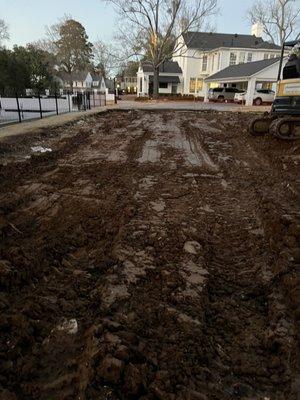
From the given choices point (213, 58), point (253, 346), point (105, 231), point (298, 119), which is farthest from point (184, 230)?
point (213, 58)

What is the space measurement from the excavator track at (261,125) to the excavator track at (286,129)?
1183 mm

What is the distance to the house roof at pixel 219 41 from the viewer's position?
160 feet

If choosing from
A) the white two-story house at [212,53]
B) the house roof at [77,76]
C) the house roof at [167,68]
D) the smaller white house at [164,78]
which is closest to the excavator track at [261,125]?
the white two-story house at [212,53]

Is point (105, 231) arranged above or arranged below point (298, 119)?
below

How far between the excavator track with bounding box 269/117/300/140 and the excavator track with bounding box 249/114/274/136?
1183 millimetres

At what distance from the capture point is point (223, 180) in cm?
725

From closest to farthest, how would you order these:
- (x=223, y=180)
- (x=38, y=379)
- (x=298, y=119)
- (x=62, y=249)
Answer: (x=38, y=379) → (x=62, y=249) → (x=223, y=180) → (x=298, y=119)

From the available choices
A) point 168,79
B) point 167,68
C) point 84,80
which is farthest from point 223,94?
point 84,80

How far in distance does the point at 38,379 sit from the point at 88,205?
3.47 meters

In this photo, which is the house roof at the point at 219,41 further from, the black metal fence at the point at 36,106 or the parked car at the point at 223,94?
the black metal fence at the point at 36,106

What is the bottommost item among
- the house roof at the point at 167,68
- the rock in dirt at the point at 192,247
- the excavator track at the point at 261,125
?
the rock in dirt at the point at 192,247

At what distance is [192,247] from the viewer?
13.8 feet

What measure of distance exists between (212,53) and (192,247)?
165ft

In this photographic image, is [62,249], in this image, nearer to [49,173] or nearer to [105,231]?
[105,231]
